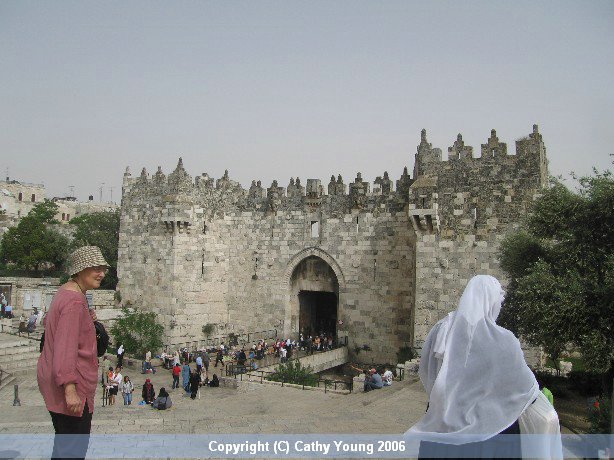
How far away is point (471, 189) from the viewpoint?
17.9 metres

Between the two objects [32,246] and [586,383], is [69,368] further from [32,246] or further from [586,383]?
[32,246]

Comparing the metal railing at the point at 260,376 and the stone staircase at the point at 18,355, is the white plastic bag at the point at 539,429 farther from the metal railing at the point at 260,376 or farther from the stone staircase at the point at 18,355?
the stone staircase at the point at 18,355

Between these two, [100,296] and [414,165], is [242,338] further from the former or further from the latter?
[414,165]

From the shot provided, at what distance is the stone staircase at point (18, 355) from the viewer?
1800 cm

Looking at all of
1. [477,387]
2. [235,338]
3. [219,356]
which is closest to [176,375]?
[219,356]

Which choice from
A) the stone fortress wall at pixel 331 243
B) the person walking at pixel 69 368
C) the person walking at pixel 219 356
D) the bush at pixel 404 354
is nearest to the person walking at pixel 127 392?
the person walking at pixel 219 356

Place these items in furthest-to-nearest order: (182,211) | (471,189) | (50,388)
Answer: (182,211) < (471,189) < (50,388)

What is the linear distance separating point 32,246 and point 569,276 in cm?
3482

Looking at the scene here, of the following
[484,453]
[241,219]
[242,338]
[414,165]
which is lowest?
[242,338]

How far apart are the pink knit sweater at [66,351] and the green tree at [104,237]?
93.5ft

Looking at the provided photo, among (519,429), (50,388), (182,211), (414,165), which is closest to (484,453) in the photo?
(519,429)

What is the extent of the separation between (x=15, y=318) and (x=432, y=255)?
66.7 feet

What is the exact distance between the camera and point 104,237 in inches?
1283

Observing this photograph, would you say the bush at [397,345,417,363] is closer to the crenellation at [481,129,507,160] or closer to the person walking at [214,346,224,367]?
the person walking at [214,346,224,367]
